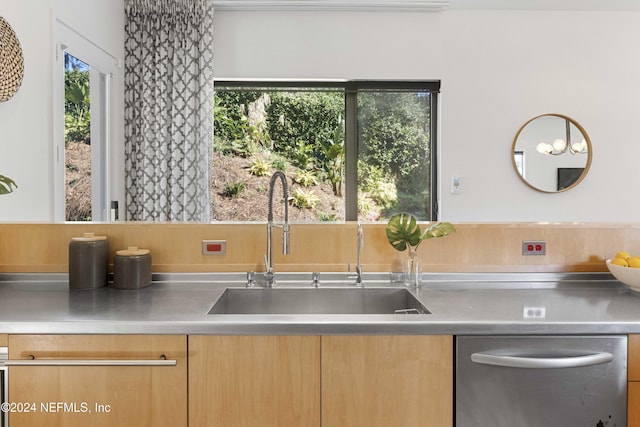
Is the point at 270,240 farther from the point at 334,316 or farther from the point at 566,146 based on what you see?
the point at 566,146

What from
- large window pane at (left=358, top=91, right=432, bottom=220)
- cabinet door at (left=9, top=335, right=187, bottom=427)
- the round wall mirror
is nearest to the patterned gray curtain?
large window pane at (left=358, top=91, right=432, bottom=220)

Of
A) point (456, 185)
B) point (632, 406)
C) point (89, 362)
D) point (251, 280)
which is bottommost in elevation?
point (632, 406)

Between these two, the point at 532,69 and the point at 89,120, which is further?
the point at 532,69

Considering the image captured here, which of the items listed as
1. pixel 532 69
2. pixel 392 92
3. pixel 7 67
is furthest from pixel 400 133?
pixel 7 67

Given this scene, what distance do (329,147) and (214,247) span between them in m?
2.25

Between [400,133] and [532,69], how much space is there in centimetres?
111

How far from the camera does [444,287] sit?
1.67m

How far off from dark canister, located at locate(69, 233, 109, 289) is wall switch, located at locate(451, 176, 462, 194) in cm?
268

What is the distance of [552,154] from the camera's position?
3.65m

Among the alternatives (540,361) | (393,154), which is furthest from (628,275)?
(393,154)

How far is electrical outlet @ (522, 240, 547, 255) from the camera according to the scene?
68.6 inches

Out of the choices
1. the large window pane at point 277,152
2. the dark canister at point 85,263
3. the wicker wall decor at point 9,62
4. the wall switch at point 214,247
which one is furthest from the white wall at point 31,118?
the large window pane at point 277,152

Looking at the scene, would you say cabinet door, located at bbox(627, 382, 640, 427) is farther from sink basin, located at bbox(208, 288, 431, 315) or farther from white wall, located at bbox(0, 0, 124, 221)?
white wall, located at bbox(0, 0, 124, 221)

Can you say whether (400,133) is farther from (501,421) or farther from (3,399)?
(3,399)
